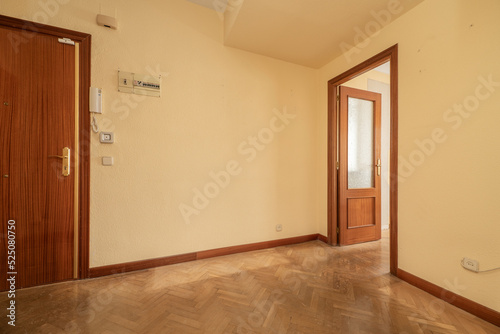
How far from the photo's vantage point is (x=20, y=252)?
6.07ft

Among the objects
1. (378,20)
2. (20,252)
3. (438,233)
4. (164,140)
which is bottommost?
(20,252)

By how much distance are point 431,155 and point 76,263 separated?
356cm

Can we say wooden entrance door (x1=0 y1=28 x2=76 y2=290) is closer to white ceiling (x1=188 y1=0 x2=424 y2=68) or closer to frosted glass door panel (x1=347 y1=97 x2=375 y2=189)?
white ceiling (x1=188 y1=0 x2=424 y2=68)

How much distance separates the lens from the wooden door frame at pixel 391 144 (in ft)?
7.17

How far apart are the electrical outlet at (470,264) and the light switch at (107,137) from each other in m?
3.37

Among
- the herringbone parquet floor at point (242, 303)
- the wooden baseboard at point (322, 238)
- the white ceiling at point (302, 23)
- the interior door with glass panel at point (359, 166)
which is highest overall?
the white ceiling at point (302, 23)

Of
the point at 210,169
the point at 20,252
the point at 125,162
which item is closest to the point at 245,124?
the point at 210,169

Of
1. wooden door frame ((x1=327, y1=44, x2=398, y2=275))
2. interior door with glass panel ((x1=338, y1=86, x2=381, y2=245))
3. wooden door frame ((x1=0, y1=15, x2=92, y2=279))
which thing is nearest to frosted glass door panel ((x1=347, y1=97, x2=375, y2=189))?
interior door with glass panel ((x1=338, y1=86, x2=381, y2=245))

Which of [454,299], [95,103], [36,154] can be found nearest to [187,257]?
[36,154]

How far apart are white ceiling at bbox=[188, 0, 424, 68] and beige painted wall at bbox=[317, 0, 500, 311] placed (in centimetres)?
29

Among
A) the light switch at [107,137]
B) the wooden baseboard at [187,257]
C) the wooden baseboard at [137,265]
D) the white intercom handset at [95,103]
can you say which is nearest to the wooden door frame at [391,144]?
the wooden baseboard at [187,257]

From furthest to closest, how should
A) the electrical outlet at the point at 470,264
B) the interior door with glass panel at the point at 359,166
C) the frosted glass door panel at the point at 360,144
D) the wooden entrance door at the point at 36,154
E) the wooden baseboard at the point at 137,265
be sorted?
the frosted glass door panel at the point at 360,144
the interior door with glass panel at the point at 359,166
the wooden baseboard at the point at 137,265
the wooden entrance door at the point at 36,154
the electrical outlet at the point at 470,264

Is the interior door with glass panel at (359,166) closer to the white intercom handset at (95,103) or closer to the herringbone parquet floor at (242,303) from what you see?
the herringbone parquet floor at (242,303)

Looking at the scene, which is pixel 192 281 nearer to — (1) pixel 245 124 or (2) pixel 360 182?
(1) pixel 245 124
